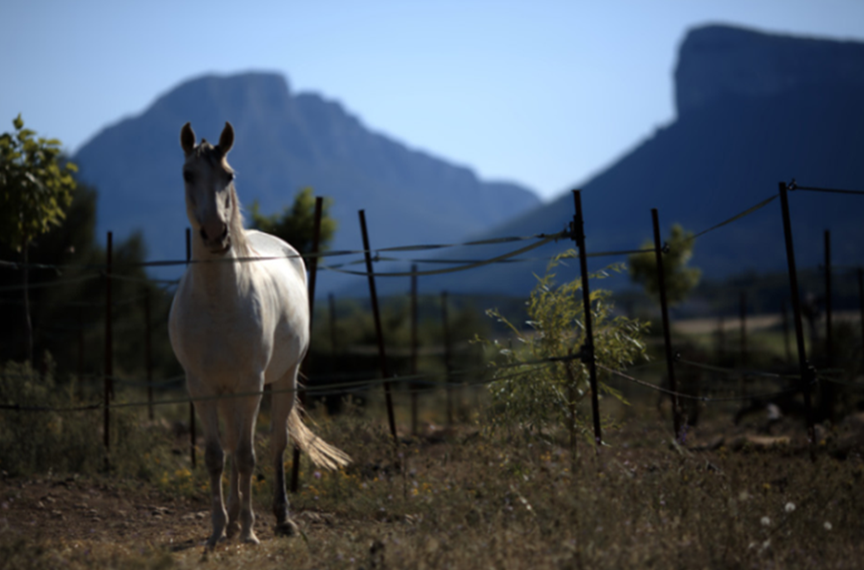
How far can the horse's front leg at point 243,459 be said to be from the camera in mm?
4883

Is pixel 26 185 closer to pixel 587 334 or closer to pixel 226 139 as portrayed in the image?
pixel 226 139

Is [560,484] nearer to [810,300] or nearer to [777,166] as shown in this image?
[810,300]

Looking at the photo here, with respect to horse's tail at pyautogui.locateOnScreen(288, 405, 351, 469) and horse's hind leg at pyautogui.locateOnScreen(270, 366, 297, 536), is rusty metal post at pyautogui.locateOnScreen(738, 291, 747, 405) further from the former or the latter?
horse's hind leg at pyautogui.locateOnScreen(270, 366, 297, 536)

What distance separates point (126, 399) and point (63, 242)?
1202 centimetres

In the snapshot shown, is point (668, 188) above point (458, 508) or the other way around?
above

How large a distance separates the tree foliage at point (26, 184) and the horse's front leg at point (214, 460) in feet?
16.5

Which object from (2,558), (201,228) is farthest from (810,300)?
(2,558)

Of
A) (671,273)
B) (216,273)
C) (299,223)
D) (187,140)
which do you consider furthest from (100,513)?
(671,273)

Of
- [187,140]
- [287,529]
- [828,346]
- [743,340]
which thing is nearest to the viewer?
[187,140]

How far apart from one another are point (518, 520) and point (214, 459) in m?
2.19

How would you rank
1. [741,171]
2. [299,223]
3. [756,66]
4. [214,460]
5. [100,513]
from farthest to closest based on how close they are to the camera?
[756,66], [741,171], [299,223], [100,513], [214,460]

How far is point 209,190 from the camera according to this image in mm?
4152

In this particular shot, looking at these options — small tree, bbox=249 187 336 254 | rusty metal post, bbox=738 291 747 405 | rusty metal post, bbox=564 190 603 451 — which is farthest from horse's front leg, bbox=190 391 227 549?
rusty metal post, bbox=738 291 747 405

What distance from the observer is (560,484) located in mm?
3881
